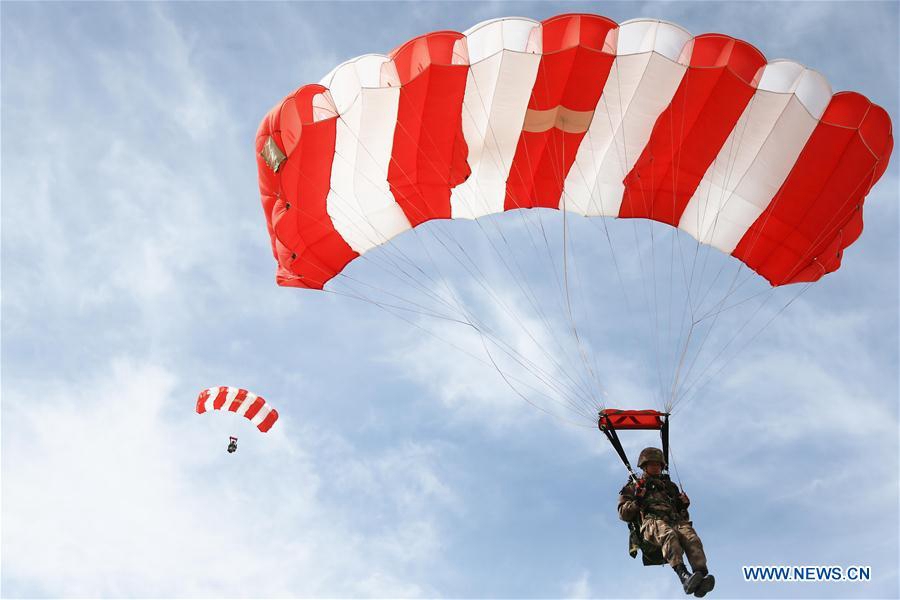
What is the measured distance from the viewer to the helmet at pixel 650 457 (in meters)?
7.10

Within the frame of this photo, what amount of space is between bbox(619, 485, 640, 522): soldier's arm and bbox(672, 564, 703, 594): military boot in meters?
0.61

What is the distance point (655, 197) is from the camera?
9.38 m

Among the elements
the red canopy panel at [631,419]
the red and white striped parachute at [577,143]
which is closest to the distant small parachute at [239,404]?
the red and white striped parachute at [577,143]

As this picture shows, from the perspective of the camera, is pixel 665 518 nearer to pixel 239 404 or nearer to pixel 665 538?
pixel 665 538

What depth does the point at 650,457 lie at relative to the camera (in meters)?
7.11

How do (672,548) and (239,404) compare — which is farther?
(239,404)

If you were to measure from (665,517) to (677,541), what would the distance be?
0.91 feet

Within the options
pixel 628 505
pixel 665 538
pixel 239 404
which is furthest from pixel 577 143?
pixel 239 404

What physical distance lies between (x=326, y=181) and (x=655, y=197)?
3797 millimetres

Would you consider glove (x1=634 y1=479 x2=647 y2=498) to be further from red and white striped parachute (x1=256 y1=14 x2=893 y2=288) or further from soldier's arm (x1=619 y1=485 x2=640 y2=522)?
red and white striped parachute (x1=256 y1=14 x2=893 y2=288)

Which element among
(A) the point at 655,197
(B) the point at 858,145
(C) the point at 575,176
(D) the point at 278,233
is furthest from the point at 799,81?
(D) the point at 278,233

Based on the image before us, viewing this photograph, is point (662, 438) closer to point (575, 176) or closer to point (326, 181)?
point (575, 176)

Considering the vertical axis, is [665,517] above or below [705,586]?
above

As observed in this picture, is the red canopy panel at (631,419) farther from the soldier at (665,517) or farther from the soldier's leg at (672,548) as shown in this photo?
the soldier's leg at (672,548)
